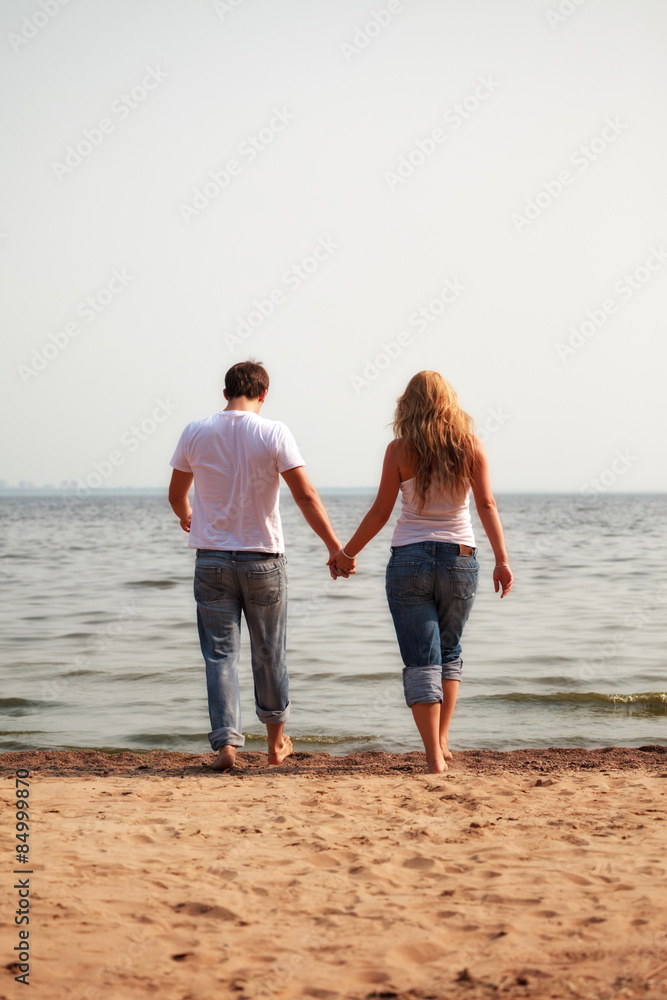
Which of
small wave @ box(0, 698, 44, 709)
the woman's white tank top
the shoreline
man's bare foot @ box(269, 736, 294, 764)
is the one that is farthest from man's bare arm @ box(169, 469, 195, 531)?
small wave @ box(0, 698, 44, 709)

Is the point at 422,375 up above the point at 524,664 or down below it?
above

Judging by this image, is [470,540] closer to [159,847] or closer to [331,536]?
[331,536]

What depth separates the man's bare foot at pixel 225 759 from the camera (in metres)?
4.43

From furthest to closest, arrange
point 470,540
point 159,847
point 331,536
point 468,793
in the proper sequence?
point 331,536, point 470,540, point 468,793, point 159,847

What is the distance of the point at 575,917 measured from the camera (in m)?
2.51

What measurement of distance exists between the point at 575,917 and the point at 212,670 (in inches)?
89.5

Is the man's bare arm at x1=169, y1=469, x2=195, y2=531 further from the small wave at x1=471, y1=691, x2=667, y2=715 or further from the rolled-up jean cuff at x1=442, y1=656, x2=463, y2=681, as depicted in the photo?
the small wave at x1=471, y1=691, x2=667, y2=715

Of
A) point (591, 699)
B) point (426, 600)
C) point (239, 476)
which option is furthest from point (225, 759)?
point (591, 699)

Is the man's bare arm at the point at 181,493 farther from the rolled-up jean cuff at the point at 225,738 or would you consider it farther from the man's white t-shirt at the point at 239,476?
the rolled-up jean cuff at the point at 225,738

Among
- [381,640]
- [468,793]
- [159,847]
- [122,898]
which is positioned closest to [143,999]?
[122,898]

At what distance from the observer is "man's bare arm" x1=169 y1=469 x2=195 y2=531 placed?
449 cm

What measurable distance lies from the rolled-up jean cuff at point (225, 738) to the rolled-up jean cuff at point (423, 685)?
94 cm

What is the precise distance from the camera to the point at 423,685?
4.13 meters

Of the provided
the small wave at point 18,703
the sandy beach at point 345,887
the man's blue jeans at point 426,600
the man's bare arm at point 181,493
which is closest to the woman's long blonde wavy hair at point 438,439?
the man's blue jeans at point 426,600
